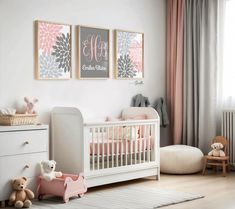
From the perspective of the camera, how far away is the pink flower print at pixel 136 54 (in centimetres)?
540

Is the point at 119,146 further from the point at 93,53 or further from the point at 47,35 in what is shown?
the point at 47,35

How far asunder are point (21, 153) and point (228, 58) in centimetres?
264

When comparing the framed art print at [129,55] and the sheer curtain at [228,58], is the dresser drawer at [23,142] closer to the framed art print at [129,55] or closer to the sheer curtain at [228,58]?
the framed art print at [129,55]

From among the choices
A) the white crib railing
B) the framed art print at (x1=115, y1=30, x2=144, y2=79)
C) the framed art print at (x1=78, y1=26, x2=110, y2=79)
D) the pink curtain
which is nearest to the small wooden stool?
the pink curtain

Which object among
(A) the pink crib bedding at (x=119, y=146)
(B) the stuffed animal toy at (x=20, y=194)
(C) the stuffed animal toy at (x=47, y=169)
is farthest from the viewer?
(A) the pink crib bedding at (x=119, y=146)

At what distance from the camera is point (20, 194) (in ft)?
12.3

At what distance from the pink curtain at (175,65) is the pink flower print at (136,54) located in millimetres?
463

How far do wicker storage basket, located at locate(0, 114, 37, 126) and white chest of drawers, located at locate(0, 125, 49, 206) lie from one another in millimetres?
112

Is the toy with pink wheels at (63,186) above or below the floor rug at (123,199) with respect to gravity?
above

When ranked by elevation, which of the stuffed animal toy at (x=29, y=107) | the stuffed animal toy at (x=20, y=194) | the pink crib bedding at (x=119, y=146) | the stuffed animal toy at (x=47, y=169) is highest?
the stuffed animal toy at (x=29, y=107)

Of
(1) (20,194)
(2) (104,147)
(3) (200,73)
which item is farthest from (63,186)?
(3) (200,73)

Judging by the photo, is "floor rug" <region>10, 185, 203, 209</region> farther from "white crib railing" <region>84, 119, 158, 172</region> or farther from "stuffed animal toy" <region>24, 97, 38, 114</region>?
"stuffed animal toy" <region>24, 97, 38, 114</region>

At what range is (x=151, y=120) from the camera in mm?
4824

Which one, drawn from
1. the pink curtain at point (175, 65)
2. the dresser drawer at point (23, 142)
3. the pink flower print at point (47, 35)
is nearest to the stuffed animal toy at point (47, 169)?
the dresser drawer at point (23, 142)
